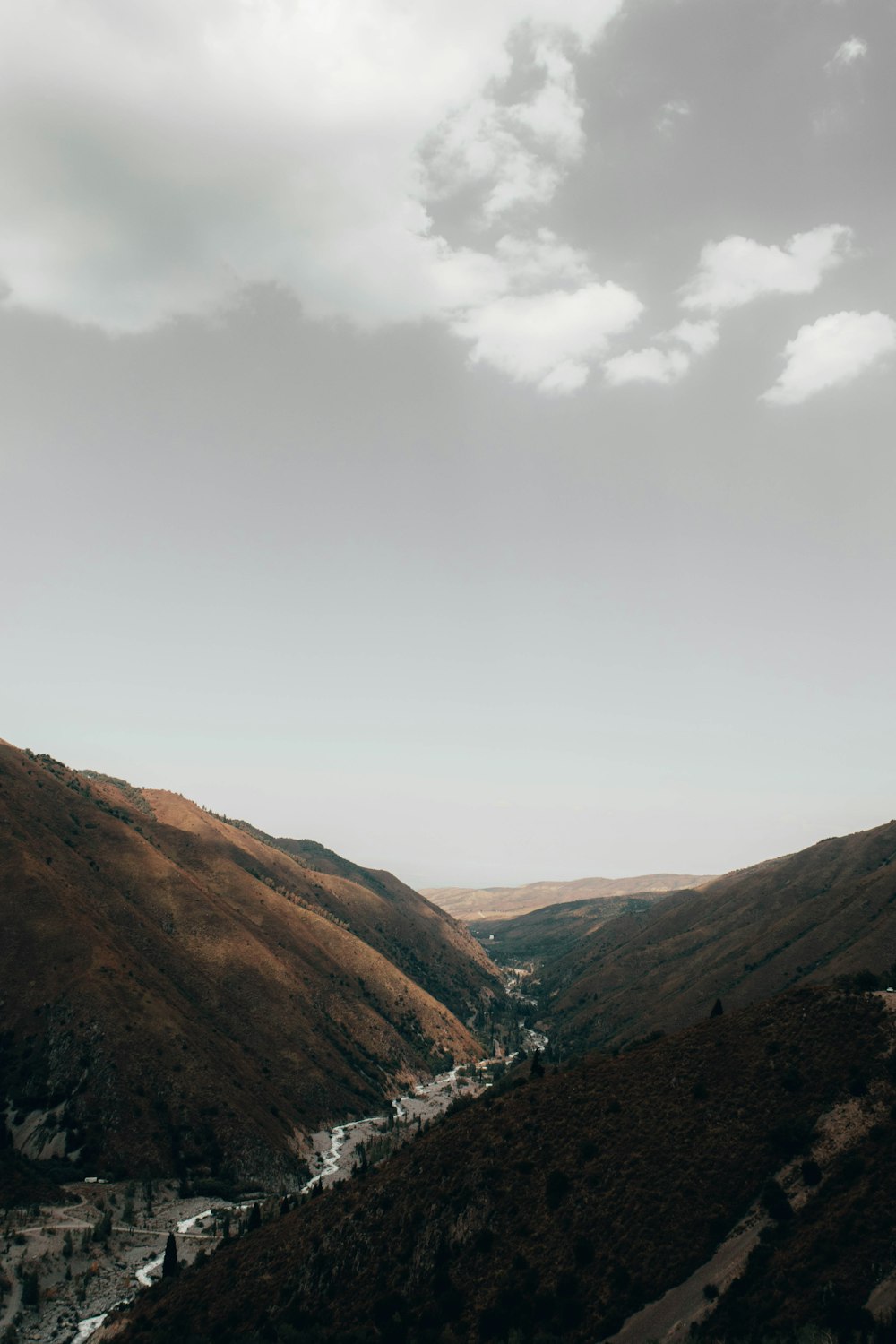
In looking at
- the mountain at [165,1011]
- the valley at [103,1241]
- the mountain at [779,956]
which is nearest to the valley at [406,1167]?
the valley at [103,1241]

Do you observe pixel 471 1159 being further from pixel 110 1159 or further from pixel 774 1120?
pixel 110 1159

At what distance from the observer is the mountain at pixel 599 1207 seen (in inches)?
1668

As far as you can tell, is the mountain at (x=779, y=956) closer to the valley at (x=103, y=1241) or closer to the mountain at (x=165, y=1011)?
the mountain at (x=165, y=1011)

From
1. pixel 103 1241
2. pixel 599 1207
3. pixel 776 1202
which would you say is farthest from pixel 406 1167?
pixel 103 1241

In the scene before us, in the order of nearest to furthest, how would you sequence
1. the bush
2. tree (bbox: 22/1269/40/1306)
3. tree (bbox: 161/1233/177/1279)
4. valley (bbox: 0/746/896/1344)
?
valley (bbox: 0/746/896/1344) < the bush < tree (bbox: 22/1269/40/1306) < tree (bbox: 161/1233/177/1279)

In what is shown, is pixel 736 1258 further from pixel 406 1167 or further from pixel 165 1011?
pixel 165 1011

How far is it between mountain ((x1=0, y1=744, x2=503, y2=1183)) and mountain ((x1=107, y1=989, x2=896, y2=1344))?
43.1 metres

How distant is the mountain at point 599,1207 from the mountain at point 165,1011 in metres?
43.1

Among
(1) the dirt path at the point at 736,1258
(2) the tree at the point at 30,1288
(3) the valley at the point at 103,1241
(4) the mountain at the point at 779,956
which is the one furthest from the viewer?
(4) the mountain at the point at 779,956

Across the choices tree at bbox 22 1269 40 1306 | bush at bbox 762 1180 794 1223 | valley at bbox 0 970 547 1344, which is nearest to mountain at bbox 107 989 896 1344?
bush at bbox 762 1180 794 1223

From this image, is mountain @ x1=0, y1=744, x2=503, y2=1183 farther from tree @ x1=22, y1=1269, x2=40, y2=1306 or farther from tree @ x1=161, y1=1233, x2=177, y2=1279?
tree @ x1=161, y1=1233, x2=177, y2=1279

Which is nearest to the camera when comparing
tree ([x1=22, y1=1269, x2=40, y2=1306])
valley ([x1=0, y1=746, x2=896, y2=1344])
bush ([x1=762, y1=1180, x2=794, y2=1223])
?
valley ([x1=0, y1=746, x2=896, y2=1344])

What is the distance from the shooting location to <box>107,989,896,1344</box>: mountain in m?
42.4

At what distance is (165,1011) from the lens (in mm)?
117188
